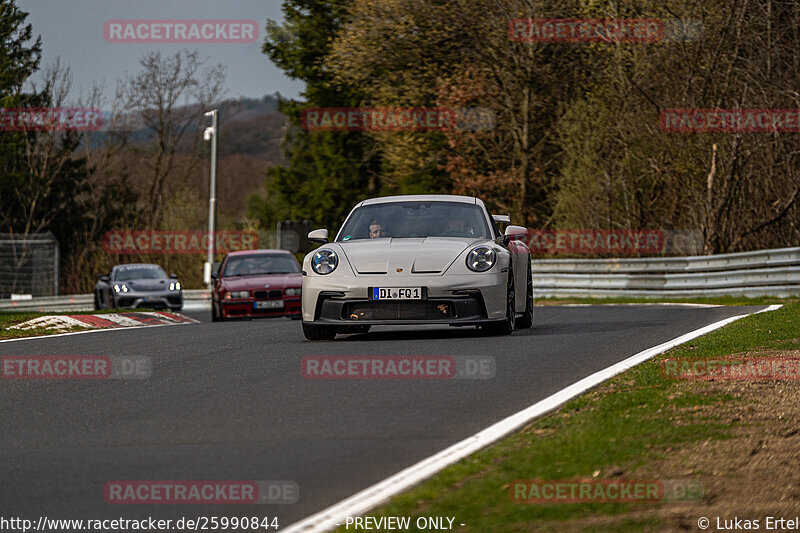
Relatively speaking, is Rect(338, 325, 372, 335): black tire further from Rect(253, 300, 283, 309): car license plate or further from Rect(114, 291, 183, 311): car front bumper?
Rect(114, 291, 183, 311): car front bumper

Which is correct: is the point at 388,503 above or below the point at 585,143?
below

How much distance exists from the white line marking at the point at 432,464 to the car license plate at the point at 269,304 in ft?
46.5

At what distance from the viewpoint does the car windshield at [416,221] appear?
13.2 m

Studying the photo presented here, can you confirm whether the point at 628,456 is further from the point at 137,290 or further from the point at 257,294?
the point at 137,290

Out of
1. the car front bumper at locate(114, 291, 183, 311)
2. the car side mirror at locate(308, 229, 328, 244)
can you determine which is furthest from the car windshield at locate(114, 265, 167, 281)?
the car side mirror at locate(308, 229, 328, 244)

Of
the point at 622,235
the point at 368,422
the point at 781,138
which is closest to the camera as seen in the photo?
the point at 368,422

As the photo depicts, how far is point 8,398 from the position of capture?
9227 mm

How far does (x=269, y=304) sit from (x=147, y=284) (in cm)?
795

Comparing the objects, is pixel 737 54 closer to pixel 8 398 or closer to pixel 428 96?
pixel 428 96

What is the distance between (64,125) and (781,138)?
3866 centimetres


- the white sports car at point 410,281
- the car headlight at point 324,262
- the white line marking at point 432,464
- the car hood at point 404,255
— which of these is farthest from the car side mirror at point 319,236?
the white line marking at point 432,464

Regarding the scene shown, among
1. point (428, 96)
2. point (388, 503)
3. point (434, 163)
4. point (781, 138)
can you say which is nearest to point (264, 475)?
point (388, 503)

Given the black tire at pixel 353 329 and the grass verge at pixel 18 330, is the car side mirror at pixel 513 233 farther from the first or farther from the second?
the grass verge at pixel 18 330

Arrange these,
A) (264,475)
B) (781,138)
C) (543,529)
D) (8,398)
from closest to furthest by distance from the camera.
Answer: (543,529) → (264,475) → (8,398) → (781,138)
